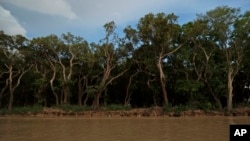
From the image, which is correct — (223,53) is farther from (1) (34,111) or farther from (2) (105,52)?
(1) (34,111)

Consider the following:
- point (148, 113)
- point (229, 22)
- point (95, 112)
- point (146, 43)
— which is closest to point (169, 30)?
point (146, 43)

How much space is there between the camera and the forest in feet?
126

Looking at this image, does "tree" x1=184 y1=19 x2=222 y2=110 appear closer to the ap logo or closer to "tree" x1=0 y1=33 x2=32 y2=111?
"tree" x1=0 y1=33 x2=32 y2=111

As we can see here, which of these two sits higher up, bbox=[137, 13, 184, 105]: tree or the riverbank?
bbox=[137, 13, 184, 105]: tree

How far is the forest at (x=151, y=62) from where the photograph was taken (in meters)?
38.5

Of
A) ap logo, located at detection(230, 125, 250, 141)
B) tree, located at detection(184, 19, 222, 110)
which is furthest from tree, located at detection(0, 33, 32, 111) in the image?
ap logo, located at detection(230, 125, 250, 141)

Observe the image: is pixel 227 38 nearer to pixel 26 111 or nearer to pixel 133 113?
pixel 133 113

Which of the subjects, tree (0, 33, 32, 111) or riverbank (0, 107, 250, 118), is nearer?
riverbank (0, 107, 250, 118)

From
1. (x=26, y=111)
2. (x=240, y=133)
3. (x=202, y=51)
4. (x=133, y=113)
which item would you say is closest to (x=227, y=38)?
(x=202, y=51)

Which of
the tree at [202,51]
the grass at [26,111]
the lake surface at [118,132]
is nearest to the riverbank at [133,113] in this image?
the grass at [26,111]

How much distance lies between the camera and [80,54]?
148ft

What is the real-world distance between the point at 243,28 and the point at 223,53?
12.8ft

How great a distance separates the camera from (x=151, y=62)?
139 feet

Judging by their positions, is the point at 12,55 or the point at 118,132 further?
the point at 12,55
